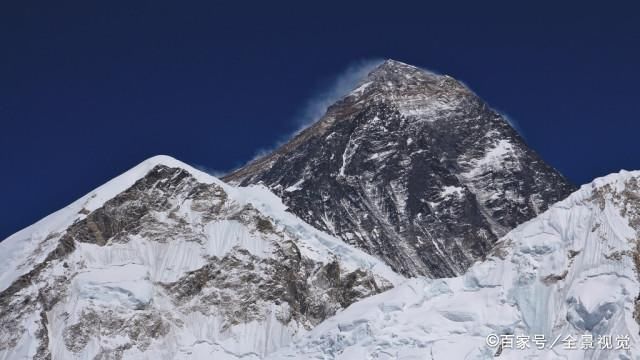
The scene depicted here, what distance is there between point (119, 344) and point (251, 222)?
840 inches

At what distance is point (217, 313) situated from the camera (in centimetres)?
11938

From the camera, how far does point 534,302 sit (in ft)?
306

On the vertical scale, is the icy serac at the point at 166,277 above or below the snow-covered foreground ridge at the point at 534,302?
above

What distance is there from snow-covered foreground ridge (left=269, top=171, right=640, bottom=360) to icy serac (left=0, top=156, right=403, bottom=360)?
19.0 metres

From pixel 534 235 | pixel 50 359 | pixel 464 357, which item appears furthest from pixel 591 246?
pixel 50 359

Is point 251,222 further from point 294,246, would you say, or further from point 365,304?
point 365,304

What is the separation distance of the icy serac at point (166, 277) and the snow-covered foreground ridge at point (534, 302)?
1903cm

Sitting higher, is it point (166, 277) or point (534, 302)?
point (166, 277)

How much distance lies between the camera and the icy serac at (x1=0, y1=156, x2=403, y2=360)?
11312cm

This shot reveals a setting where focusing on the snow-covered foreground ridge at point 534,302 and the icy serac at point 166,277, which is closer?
the snow-covered foreground ridge at point 534,302

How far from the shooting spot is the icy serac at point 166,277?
113m

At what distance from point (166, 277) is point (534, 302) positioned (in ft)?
135

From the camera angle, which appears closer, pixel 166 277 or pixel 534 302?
pixel 534 302

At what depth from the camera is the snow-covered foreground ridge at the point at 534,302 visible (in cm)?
8838
